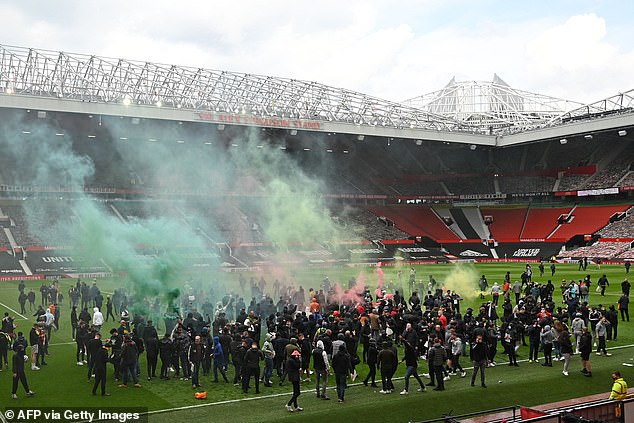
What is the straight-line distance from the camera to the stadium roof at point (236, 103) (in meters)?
43.2

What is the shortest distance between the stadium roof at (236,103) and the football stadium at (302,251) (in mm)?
192

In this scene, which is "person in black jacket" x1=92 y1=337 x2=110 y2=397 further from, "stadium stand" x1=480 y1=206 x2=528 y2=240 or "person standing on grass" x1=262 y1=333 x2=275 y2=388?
"stadium stand" x1=480 y1=206 x2=528 y2=240

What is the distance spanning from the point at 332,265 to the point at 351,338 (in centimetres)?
2542

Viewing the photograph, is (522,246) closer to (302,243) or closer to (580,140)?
(580,140)

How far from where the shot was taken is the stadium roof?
43156mm

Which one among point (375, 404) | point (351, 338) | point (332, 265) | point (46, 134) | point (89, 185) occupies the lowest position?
point (375, 404)

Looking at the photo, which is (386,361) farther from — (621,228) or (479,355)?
(621,228)

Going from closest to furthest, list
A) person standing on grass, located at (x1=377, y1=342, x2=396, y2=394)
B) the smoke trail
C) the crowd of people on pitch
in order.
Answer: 1. person standing on grass, located at (x1=377, y1=342, x2=396, y2=394)
2. the crowd of people on pitch
3. the smoke trail

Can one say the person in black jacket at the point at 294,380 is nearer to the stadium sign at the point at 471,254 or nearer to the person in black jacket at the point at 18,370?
the person in black jacket at the point at 18,370

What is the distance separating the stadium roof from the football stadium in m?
0.19

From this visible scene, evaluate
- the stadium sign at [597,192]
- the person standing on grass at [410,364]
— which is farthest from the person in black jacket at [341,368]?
the stadium sign at [597,192]

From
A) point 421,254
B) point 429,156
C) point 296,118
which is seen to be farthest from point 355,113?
point 429,156

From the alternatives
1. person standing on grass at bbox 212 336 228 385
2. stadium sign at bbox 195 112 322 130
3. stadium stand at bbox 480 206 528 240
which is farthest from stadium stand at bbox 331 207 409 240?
person standing on grass at bbox 212 336 228 385

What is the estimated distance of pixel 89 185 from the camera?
47.9 meters
